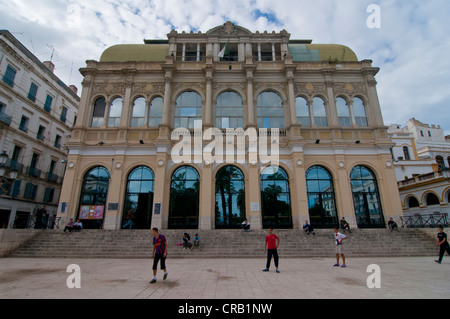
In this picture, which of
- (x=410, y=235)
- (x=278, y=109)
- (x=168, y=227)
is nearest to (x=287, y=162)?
(x=278, y=109)

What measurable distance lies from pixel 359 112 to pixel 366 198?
789 cm

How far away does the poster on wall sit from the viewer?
61.7 ft

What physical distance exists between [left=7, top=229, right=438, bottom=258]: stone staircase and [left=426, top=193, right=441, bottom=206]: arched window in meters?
12.4

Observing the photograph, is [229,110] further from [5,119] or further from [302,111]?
[5,119]

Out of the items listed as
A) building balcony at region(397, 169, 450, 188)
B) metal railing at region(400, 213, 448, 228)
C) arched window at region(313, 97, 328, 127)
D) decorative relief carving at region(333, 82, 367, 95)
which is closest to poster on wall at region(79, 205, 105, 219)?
arched window at region(313, 97, 328, 127)

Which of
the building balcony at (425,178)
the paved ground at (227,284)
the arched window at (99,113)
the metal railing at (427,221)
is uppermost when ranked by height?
the arched window at (99,113)

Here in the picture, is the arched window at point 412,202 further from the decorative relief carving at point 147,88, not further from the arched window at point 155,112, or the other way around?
the decorative relief carving at point 147,88

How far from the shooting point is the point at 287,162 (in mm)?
19844

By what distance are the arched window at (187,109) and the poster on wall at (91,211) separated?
9.21 metres

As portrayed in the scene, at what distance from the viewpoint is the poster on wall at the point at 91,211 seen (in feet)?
61.7

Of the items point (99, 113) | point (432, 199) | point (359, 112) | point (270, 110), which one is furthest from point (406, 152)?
point (99, 113)

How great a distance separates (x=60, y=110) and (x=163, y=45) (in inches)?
574

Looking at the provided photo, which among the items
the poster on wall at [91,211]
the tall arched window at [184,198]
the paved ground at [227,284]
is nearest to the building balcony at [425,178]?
the paved ground at [227,284]

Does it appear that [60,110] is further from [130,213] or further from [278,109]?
[278,109]
